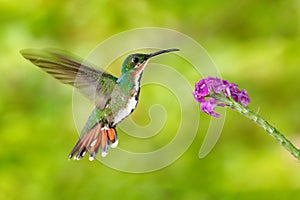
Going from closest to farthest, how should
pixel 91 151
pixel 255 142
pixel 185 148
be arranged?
pixel 91 151, pixel 185 148, pixel 255 142

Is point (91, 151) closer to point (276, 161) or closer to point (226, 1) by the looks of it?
point (276, 161)

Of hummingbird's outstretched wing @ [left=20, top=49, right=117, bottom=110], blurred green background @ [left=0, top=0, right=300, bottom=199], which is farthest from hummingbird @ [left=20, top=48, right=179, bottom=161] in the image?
blurred green background @ [left=0, top=0, right=300, bottom=199]

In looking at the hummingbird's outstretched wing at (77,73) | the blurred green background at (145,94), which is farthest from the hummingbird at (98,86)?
the blurred green background at (145,94)

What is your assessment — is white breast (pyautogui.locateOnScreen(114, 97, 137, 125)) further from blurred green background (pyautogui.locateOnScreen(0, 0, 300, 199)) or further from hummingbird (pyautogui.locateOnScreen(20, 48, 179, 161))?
blurred green background (pyautogui.locateOnScreen(0, 0, 300, 199))

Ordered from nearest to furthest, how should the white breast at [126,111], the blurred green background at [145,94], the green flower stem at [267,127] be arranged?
1. the green flower stem at [267,127]
2. the white breast at [126,111]
3. the blurred green background at [145,94]

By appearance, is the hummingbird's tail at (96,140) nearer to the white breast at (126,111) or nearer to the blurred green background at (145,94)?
the white breast at (126,111)

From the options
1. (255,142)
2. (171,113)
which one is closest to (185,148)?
(171,113)
